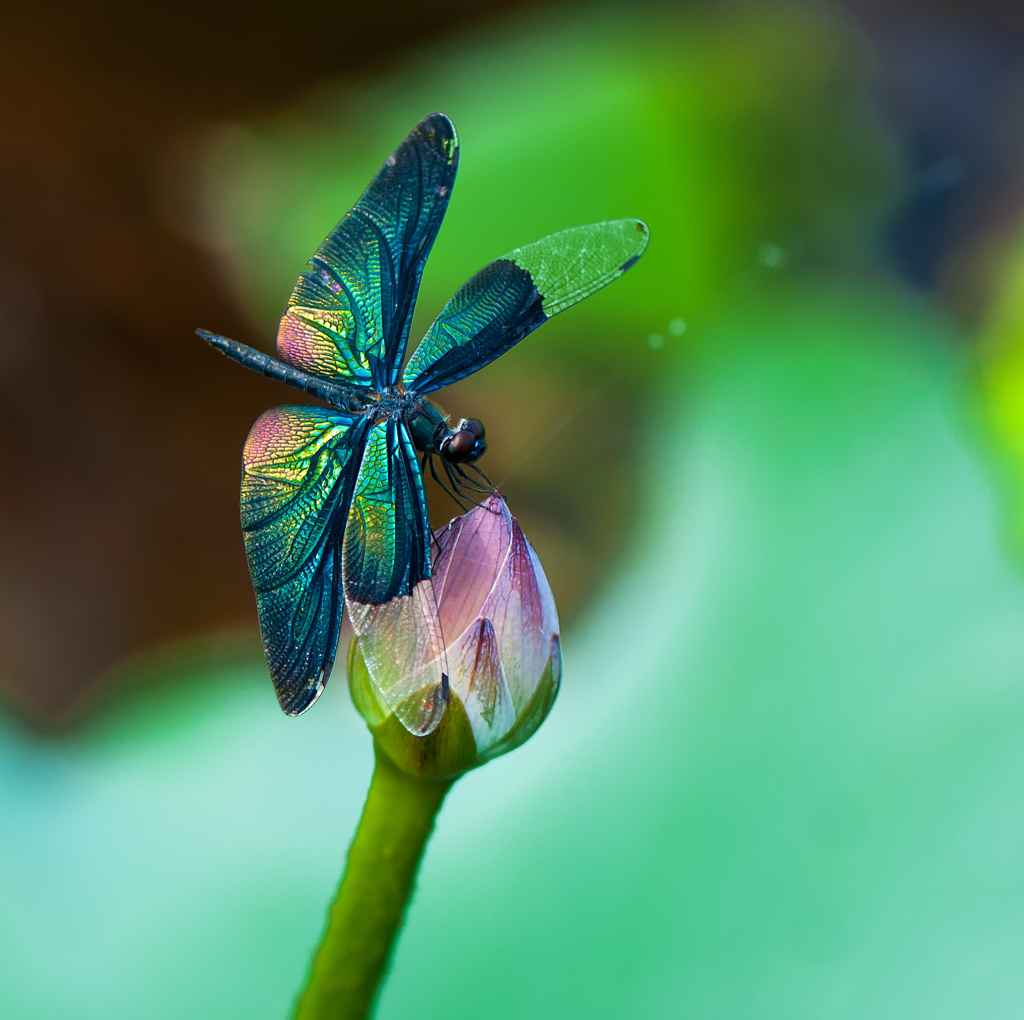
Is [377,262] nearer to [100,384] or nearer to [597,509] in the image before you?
[597,509]

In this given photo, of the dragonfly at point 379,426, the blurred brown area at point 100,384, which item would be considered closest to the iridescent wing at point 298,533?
the dragonfly at point 379,426

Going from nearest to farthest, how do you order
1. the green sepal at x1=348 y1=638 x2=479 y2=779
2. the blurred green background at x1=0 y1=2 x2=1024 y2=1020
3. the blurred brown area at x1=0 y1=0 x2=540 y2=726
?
the green sepal at x1=348 y1=638 x2=479 y2=779 → the blurred green background at x1=0 y1=2 x2=1024 y2=1020 → the blurred brown area at x1=0 y1=0 x2=540 y2=726

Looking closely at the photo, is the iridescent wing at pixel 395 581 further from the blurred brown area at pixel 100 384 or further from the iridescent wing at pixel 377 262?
the blurred brown area at pixel 100 384

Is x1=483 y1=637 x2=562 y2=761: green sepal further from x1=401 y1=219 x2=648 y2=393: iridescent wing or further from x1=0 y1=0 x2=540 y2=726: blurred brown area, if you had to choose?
x1=0 y1=0 x2=540 y2=726: blurred brown area

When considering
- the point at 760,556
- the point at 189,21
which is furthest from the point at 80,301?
the point at 760,556

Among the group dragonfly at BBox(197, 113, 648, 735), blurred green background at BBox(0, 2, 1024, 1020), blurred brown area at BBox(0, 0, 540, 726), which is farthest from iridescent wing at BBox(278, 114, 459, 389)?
blurred brown area at BBox(0, 0, 540, 726)

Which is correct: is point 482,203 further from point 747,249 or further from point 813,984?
point 813,984

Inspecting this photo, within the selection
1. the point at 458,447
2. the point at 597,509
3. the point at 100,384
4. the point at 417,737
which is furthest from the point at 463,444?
the point at 100,384
